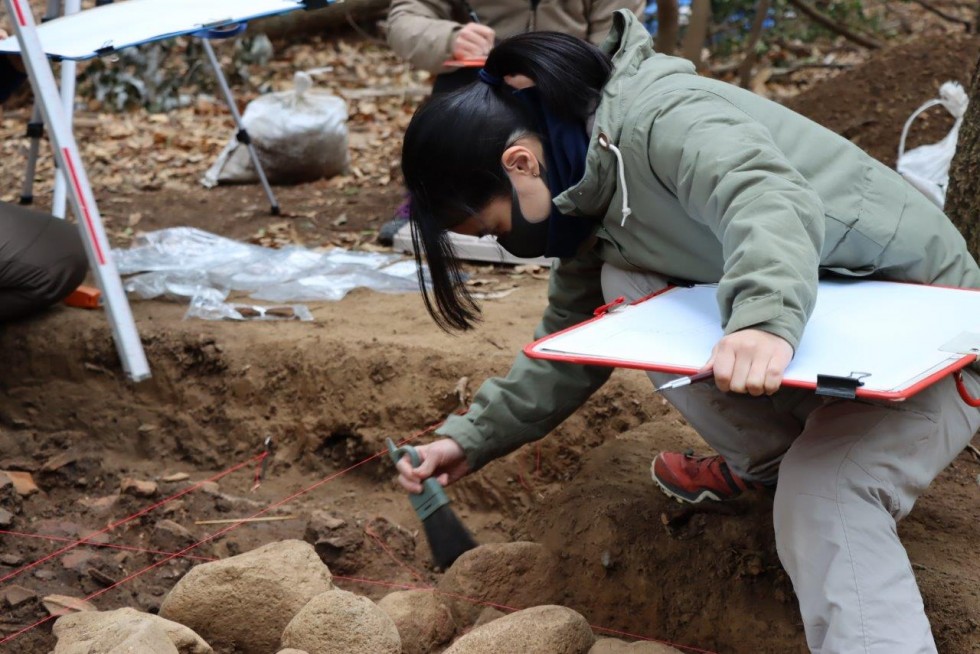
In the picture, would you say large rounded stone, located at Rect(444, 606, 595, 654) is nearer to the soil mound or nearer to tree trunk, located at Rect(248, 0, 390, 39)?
the soil mound

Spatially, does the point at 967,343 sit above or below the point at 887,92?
above

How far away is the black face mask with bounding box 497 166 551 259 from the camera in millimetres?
2141

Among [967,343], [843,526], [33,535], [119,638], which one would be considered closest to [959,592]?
[843,526]

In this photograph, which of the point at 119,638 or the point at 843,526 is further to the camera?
the point at 119,638

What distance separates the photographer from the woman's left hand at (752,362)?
1624 mm

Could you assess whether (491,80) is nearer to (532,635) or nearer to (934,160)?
(532,635)

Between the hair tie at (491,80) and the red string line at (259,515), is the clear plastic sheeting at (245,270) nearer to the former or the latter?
the red string line at (259,515)

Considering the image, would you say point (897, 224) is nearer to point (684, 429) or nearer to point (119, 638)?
point (684, 429)

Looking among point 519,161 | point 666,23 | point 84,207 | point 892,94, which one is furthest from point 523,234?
point 892,94

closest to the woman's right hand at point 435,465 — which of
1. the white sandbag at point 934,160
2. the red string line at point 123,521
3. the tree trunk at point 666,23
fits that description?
the red string line at point 123,521

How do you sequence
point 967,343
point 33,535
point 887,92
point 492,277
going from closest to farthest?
point 967,343 → point 33,535 → point 492,277 → point 887,92

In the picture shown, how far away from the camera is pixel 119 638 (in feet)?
6.88

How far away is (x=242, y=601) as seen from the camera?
2428 millimetres

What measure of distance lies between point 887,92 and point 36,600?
15.1 feet
